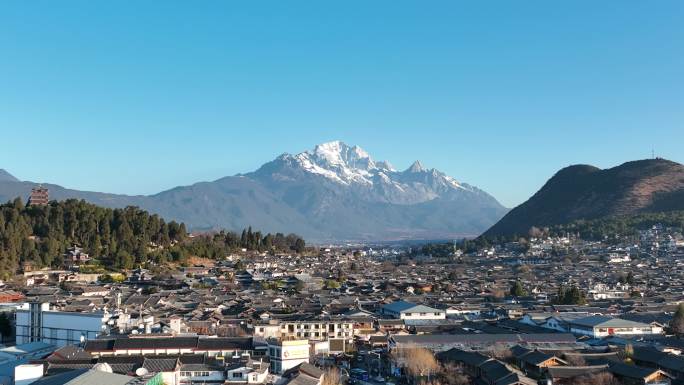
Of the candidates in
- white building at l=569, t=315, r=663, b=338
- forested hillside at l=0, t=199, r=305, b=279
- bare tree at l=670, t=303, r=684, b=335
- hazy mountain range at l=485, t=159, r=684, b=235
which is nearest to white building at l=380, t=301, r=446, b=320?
white building at l=569, t=315, r=663, b=338

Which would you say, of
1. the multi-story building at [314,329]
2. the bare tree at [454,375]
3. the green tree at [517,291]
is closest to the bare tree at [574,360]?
the bare tree at [454,375]

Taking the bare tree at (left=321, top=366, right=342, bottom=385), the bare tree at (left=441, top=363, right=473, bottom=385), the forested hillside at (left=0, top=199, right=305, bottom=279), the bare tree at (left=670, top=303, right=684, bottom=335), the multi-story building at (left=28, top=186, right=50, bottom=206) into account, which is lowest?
the bare tree at (left=441, top=363, right=473, bottom=385)

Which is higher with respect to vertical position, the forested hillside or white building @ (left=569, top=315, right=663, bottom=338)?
the forested hillside

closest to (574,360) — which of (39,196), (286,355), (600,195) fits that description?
(286,355)

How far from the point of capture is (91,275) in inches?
1711

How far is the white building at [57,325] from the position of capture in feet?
86.8

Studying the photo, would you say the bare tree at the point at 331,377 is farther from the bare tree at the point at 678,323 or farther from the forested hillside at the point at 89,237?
the forested hillside at the point at 89,237

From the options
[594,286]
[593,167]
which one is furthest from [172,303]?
[593,167]

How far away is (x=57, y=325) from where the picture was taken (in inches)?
1064

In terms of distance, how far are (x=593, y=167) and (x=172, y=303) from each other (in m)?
102

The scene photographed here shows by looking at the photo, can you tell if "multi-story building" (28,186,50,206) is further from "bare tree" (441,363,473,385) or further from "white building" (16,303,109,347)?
"bare tree" (441,363,473,385)

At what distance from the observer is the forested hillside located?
43.7 metres

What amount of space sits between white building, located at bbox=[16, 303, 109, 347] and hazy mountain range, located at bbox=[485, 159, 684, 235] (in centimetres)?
8026

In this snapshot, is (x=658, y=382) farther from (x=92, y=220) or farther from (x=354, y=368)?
(x=92, y=220)
